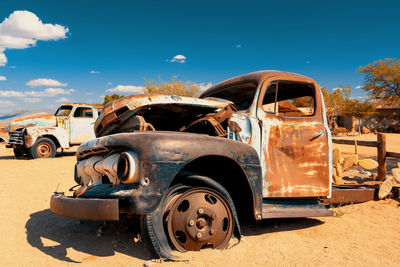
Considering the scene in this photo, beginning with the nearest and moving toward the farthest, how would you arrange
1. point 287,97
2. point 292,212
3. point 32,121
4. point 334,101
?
point 292,212
point 287,97
point 32,121
point 334,101

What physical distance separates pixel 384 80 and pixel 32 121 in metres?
39.6

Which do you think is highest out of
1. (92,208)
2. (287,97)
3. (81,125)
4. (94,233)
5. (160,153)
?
(287,97)

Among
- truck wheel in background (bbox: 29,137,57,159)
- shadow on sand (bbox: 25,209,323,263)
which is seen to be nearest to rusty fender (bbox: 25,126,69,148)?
truck wheel in background (bbox: 29,137,57,159)

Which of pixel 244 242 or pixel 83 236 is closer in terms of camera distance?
pixel 244 242

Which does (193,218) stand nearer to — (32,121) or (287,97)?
(287,97)

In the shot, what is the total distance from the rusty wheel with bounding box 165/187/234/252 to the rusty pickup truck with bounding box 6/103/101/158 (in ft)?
31.9

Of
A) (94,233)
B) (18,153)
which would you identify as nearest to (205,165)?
(94,233)

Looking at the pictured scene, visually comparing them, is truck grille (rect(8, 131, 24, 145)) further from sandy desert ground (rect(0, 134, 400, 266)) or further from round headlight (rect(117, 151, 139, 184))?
round headlight (rect(117, 151, 139, 184))

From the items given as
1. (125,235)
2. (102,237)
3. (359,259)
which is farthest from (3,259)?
(359,259)

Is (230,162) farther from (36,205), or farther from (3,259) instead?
(36,205)

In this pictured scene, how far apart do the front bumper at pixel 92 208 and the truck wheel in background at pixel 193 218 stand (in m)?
0.31

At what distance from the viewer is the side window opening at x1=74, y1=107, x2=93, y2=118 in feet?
40.9

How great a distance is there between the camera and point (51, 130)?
1187cm

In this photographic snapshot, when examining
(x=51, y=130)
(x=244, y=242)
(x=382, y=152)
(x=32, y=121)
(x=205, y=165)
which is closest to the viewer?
(x=205, y=165)
